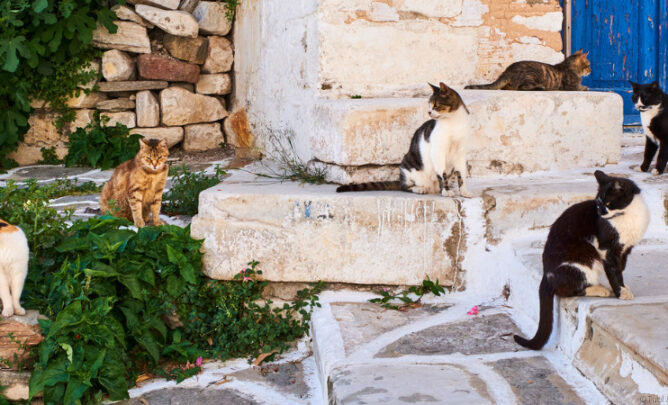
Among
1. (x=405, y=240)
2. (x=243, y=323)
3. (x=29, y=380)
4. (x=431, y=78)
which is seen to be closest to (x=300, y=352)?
(x=243, y=323)

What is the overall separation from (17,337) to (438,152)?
91.3 inches

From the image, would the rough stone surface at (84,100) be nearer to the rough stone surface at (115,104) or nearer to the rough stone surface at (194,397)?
the rough stone surface at (115,104)

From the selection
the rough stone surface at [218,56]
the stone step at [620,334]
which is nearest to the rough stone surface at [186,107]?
the rough stone surface at [218,56]

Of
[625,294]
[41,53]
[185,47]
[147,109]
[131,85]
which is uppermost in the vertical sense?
[185,47]

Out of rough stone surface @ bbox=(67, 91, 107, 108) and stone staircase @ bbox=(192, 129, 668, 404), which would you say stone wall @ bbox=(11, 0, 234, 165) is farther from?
stone staircase @ bbox=(192, 129, 668, 404)

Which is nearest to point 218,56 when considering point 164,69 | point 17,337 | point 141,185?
point 164,69

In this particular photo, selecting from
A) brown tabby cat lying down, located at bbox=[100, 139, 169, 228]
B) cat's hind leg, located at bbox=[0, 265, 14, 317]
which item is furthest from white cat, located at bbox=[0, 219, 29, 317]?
brown tabby cat lying down, located at bbox=[100, 139, 169, 228]

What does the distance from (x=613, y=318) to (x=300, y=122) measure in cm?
274

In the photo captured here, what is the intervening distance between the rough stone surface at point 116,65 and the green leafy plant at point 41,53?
0.44ft

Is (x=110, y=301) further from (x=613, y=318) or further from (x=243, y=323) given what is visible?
(x=613, y=318)

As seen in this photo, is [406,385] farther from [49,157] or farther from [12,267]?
[49,157]

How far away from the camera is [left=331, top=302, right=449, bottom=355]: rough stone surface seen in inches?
119

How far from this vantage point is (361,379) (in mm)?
2553

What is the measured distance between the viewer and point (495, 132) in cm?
405
